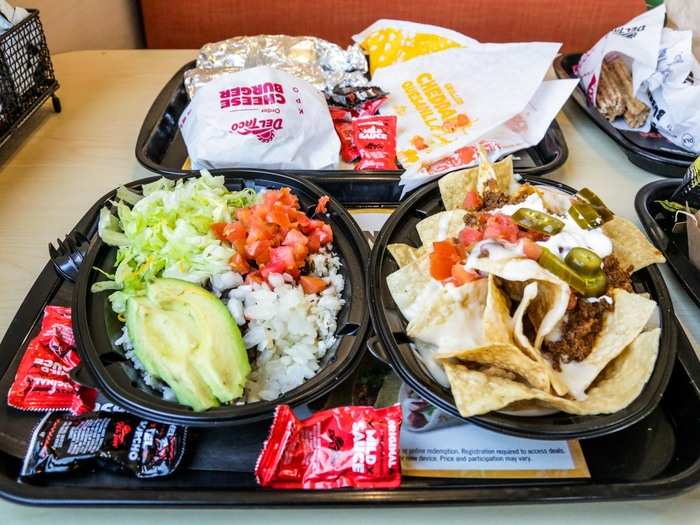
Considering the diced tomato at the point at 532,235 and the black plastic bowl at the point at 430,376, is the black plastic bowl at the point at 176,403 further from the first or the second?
the diced tomato at the point at 532,235

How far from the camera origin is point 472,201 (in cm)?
130

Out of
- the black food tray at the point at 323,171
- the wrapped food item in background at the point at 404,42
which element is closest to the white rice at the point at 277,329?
the black food tray at the point at 323,171

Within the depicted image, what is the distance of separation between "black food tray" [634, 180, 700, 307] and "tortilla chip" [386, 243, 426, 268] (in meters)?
0.66

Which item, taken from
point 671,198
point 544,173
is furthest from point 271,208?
point 671,198

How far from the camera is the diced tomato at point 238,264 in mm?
1196

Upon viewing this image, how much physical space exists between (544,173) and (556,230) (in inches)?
20.4

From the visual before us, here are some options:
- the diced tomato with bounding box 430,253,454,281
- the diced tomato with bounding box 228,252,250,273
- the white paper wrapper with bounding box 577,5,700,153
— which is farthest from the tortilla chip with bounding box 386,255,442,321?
the white paper wrapper with bounding box 577,5,700,153

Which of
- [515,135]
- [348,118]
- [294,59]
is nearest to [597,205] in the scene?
[515,135]

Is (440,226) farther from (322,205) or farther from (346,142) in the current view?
(346,142)

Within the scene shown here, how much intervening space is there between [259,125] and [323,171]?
0.24 metres

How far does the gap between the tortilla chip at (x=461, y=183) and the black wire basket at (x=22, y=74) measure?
1.30 metres

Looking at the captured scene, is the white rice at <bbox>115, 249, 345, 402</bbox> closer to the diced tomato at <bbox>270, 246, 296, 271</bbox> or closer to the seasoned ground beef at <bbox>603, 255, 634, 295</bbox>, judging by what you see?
the diced tomato at <bbox>270, 246, 296, 271</bbox>

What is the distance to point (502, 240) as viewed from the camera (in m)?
1.12

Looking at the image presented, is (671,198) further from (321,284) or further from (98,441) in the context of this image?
(98,441)
